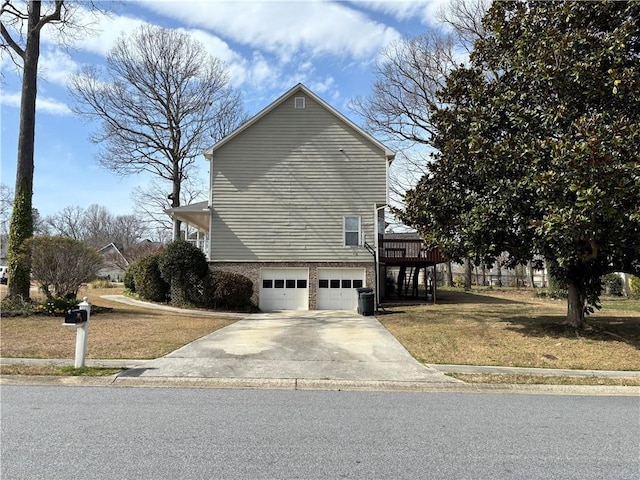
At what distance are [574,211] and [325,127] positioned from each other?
14483 millimetres

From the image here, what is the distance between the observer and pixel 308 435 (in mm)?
4984

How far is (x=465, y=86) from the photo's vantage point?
13.0 metres

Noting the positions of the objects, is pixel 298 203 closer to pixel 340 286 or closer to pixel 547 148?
pixel 340 286

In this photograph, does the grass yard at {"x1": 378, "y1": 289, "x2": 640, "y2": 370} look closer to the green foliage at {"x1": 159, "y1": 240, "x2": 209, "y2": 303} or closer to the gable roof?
the green foliage at {"x1": 159, "y1": 240, "x2": 209, "y2": 303}

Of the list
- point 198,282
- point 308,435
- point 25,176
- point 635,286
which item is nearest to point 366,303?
point 198,282

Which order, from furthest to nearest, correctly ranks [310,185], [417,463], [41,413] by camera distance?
[310,185] → [41,413] → [417,463]

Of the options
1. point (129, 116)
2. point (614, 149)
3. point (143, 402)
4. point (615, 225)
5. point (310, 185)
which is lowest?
point (143, 402)

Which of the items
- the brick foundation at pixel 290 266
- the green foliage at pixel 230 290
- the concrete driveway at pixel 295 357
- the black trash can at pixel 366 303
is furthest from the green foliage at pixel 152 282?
the black trash can at pixel 366 303

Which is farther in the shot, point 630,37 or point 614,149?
point 630,37

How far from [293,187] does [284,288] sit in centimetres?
481

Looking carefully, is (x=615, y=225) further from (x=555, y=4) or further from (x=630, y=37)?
(x=555, y=4)

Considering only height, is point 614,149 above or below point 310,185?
below

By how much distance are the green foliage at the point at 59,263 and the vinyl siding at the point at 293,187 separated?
260 inches

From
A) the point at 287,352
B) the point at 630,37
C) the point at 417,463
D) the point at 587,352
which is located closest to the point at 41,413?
the point at 417,463
